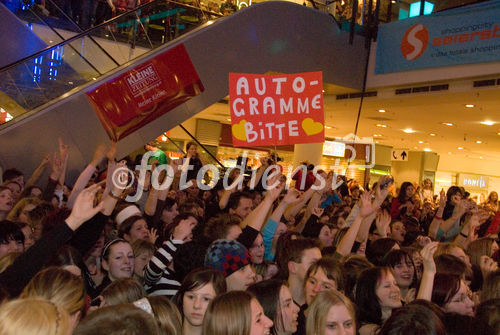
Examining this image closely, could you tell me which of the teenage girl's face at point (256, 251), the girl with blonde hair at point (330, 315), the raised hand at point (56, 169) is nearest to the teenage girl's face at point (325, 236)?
the teenage girl's face at point (256, 251)

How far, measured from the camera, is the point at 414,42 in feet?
37.1

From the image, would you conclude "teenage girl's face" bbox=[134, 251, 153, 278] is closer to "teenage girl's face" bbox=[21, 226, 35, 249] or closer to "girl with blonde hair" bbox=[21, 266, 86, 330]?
"teenage girl's face" bbox=[21, 226, 35, 249]

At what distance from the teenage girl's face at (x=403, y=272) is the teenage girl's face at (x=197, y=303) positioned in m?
1.98

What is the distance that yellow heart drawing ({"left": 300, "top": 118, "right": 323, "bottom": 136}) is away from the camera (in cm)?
726

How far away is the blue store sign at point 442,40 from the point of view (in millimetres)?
9883

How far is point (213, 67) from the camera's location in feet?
34.2

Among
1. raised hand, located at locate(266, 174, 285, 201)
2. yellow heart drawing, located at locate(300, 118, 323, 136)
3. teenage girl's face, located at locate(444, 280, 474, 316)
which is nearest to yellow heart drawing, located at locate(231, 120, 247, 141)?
yellow heart drawing, located at locate(300, 118, 323, 136)

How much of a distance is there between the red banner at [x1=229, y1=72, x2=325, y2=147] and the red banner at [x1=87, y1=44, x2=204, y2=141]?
302 centimetres

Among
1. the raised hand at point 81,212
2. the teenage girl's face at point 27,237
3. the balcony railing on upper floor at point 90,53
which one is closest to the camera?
the raised hand at point 81,212

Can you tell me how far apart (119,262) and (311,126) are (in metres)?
3.87

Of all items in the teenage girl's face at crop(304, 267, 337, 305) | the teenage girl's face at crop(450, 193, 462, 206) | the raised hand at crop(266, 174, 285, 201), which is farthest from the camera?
the teenage girl's face at crop(450, 193, 462, 206)

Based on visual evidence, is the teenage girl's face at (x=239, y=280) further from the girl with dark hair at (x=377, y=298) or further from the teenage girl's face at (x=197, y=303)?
the girl with dark hair at (x=377, y=298)

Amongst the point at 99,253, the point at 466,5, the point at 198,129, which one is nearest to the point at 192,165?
the point at 99,253

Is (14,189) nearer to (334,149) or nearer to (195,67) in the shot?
(195,67)
